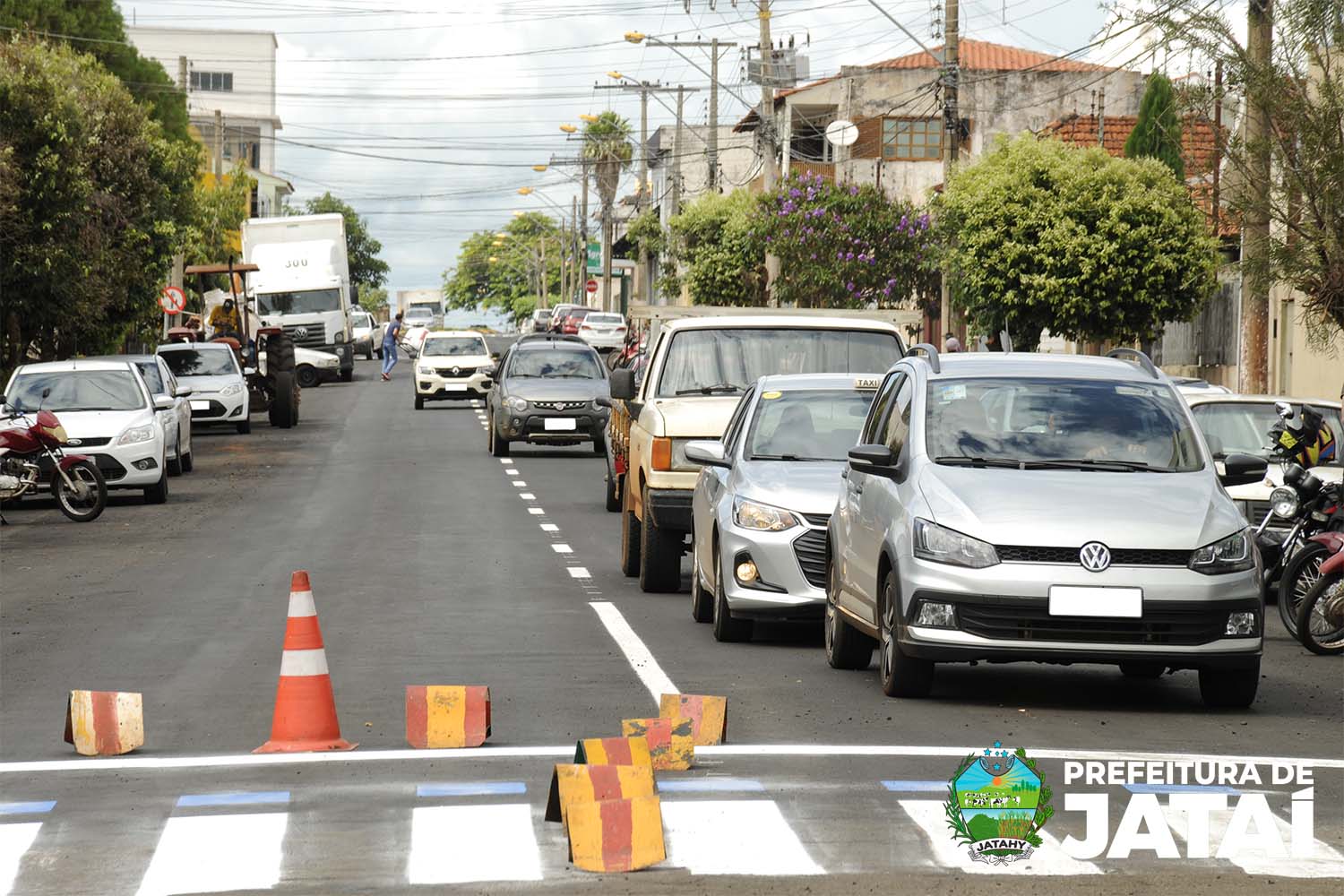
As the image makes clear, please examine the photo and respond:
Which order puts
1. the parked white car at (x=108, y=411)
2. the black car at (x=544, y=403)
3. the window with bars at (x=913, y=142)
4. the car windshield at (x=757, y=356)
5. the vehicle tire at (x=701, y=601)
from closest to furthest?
the vehicle tire at (x=701, y=601) < the car windshield at (x=757, y=356) < the parked white car at (x=108, y=411) < the black car at (x=544, y=403) < the window with bars at (x=913, y=142)

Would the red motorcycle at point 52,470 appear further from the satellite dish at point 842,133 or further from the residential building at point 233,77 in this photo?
the residential building at point 233,77

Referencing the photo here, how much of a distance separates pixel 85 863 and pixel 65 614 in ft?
27.5

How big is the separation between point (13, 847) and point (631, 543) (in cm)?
1003

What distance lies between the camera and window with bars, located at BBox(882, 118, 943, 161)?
7331 cm

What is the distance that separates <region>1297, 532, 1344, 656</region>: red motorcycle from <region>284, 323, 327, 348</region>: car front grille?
47.0m

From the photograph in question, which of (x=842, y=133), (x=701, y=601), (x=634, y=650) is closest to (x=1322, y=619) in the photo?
(x=701, y=601)

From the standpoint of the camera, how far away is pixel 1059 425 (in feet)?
36.5

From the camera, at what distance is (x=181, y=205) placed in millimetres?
42156

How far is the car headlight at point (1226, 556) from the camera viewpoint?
10.2 m

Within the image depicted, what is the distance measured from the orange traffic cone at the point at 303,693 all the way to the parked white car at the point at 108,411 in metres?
16.0

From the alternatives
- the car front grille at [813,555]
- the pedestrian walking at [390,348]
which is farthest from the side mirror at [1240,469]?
the pedestrian walking at [390,348]

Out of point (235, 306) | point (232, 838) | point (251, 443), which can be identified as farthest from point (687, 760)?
point (235, 306)

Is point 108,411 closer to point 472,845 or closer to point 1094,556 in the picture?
point 1094,556

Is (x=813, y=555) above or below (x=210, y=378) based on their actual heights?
below
